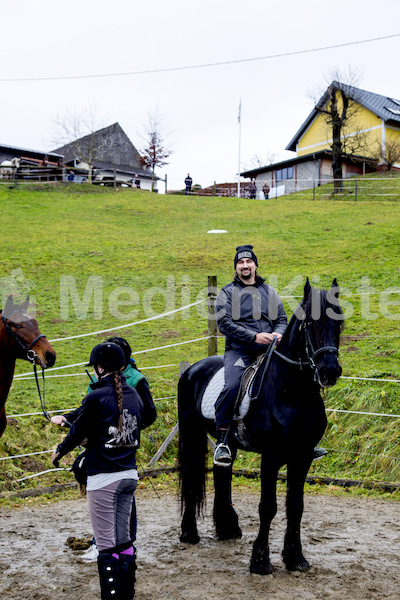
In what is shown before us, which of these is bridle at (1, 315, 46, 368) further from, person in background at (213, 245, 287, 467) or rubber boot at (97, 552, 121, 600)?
rubber boot at (97, 552, 121, 600)

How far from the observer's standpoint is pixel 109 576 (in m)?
3.87

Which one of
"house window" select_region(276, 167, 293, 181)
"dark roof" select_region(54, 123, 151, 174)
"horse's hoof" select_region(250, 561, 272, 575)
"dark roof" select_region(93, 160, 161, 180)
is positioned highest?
"dark roof" select_region(54, 123, 151, 174)

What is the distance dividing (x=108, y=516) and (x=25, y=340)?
228cm

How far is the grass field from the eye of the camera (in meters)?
8.49

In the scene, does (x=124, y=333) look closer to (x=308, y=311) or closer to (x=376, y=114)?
(x=308, y=311)

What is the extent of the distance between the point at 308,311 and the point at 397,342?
764 centimetres

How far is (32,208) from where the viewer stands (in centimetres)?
2967

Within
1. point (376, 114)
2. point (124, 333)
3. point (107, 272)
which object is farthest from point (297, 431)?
point (376, 114)

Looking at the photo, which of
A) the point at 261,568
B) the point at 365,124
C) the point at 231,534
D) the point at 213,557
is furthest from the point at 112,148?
the point at 261,568

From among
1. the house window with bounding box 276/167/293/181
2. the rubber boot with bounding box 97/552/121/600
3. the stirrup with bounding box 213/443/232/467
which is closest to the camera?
the rubber boot with bounding box 97/552/121/600

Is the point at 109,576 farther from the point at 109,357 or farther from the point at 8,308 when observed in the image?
the point at 8,308

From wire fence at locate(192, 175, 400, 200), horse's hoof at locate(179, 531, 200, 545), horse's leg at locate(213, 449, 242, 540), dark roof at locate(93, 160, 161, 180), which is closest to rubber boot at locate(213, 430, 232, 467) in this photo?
horse's leg at locate(213, 449, 242, 540)

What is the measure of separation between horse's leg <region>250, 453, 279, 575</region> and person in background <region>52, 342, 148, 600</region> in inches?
54.2

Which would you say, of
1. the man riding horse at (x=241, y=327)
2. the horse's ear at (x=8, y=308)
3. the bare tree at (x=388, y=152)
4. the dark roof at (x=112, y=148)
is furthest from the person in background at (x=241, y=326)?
the dark roof at (x=112, y=148)
